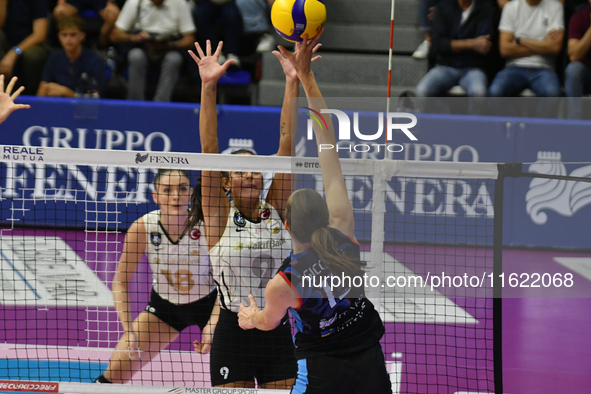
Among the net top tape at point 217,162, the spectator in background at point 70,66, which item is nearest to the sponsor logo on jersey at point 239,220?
the net top tape at point 217,162

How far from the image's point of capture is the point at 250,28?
32.7ft

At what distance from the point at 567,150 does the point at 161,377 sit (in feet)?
19.5

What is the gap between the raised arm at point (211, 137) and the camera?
3914 mm

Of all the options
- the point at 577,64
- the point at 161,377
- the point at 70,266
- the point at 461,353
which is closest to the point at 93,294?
the point at 70,266

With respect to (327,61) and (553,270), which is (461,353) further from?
(327,61)

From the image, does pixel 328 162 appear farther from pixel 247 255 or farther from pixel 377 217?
pixel 247 255

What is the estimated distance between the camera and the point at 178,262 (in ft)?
15.3

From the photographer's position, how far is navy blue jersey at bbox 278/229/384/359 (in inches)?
127

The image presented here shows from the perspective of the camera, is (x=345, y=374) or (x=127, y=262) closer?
(x=345, y=374)

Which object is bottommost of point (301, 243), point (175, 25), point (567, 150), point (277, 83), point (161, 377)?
point (161, 377)

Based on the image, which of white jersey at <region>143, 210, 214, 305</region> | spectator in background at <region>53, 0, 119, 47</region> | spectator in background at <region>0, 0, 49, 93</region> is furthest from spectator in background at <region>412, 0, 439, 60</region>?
white jersey at <region>143, 210, 214, 305</region>

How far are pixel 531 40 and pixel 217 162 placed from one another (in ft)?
22.1

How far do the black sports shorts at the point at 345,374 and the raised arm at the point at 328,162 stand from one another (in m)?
0.64

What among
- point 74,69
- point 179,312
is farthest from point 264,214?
point 74,69
